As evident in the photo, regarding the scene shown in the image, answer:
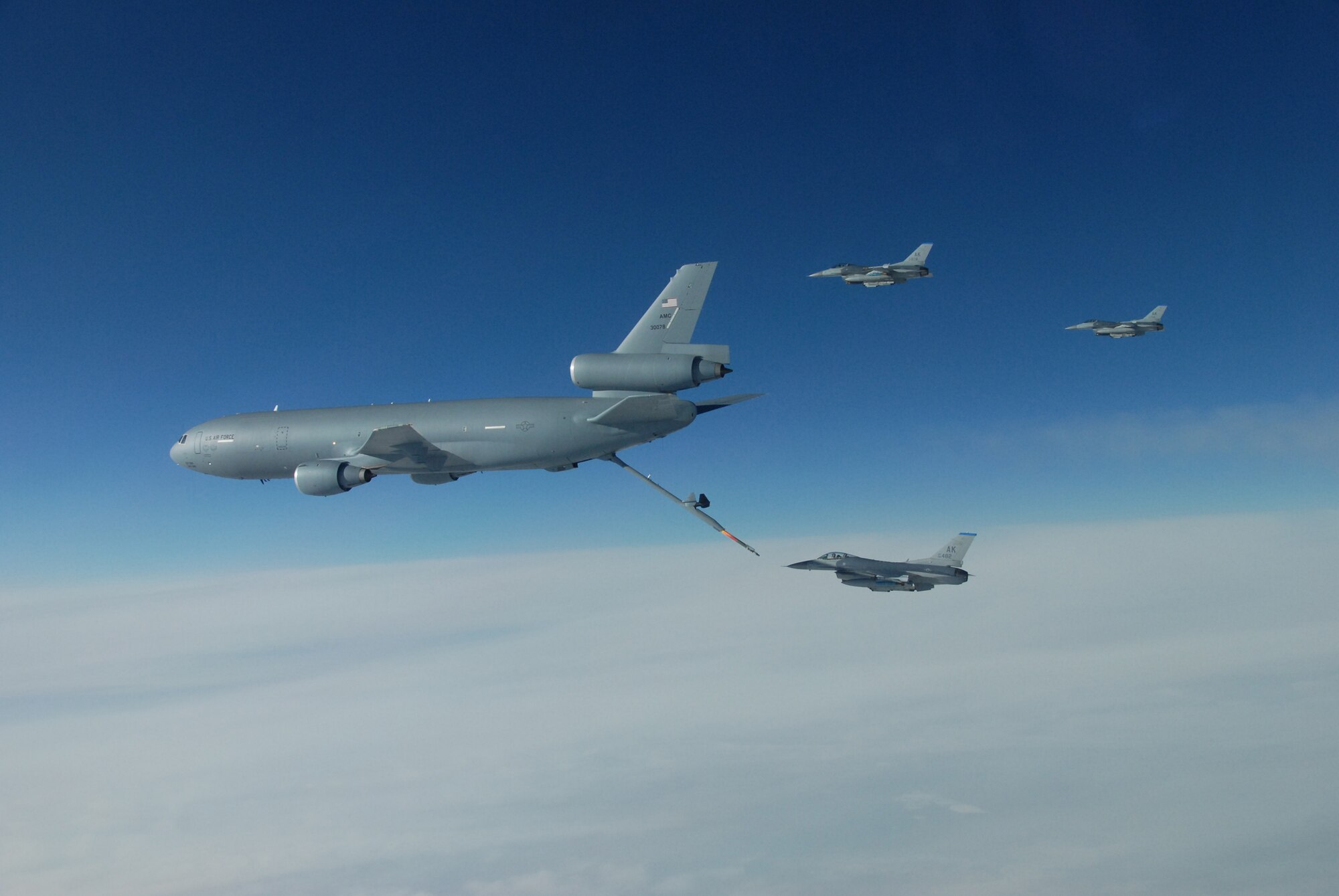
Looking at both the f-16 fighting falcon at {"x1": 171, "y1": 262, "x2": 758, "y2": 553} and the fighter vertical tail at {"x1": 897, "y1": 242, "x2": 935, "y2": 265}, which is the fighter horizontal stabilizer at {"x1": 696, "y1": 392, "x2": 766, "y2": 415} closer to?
the f-16 fighting falcon at {"x1": 171, "y1": 262, "x2": 758, "y2": 553}

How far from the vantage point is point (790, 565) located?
4241cm

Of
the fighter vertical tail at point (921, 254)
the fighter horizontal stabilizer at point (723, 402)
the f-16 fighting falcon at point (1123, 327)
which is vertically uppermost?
the fighter vertical tail at point (921, 254)

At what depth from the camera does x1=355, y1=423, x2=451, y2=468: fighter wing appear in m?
26.6

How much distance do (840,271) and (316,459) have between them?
84.6ft

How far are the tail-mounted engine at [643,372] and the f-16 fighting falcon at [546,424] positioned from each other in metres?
0.03

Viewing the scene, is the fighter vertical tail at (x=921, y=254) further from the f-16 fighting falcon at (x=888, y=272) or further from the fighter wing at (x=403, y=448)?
the fighter wing at (x=403, y=448)

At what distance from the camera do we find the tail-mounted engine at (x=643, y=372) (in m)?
24.2

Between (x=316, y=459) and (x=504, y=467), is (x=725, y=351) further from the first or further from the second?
(x=316, y=459)

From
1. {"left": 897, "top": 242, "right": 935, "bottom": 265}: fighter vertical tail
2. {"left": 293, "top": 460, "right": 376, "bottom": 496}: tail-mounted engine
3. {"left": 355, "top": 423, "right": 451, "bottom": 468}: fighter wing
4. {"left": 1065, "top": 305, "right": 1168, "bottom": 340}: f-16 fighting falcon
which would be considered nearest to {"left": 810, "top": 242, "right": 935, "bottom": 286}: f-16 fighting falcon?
{"left": 897, "top": 242, "right": 935, "bottom": 265}: fighter vertical tail

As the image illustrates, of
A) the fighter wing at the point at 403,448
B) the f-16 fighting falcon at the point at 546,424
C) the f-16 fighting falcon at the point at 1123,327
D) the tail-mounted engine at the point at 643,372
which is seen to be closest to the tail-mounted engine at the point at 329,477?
the f-16 fighting falcon at the point at 546,424

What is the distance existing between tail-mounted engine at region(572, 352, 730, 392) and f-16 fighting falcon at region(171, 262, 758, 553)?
28 millimetres

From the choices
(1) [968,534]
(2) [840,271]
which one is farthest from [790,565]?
(2) [840,271]

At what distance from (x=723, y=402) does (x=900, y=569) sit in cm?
2207

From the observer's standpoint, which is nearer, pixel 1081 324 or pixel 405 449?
pixel 405 449
